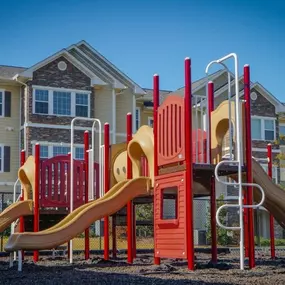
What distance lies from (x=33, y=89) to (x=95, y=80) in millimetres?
3616

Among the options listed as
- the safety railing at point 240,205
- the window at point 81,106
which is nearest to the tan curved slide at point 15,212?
the safety railing at point 240,205

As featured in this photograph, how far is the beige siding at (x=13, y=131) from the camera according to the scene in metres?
33.0

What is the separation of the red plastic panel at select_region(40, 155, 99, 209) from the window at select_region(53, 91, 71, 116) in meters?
16.6

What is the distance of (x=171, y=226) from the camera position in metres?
11.6

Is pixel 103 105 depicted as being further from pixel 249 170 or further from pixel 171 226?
pixel 171 226

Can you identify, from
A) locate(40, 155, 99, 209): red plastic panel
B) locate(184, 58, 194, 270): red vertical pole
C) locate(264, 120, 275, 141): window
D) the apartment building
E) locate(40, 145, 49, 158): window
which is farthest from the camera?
locate(264, 120, 275, 141): window

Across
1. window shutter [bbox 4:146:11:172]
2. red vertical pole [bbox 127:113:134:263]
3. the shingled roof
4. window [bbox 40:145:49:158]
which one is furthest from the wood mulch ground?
the shingled roof

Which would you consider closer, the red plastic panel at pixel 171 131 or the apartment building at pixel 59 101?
the red plastic panel at pixel 171 131

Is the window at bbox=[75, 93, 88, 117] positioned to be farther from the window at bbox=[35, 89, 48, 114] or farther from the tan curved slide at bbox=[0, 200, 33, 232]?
the tan curved slide at bbox=[0, 200, 33, 232]

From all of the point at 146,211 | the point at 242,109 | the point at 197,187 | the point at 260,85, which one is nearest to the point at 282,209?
the point at 197,187

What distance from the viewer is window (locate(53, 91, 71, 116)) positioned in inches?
1299

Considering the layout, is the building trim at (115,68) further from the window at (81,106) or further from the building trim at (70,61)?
the window at (81,106)

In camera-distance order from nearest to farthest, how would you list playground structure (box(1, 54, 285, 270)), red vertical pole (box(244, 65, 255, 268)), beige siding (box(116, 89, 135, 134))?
playground structure (box(1, 54, 285, 270)) < red vertical pole (box(244, 65, 255, 268)) < beige siding (box(116, 89, 135, 134))

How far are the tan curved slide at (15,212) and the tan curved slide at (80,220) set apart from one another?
3027 millimetres
